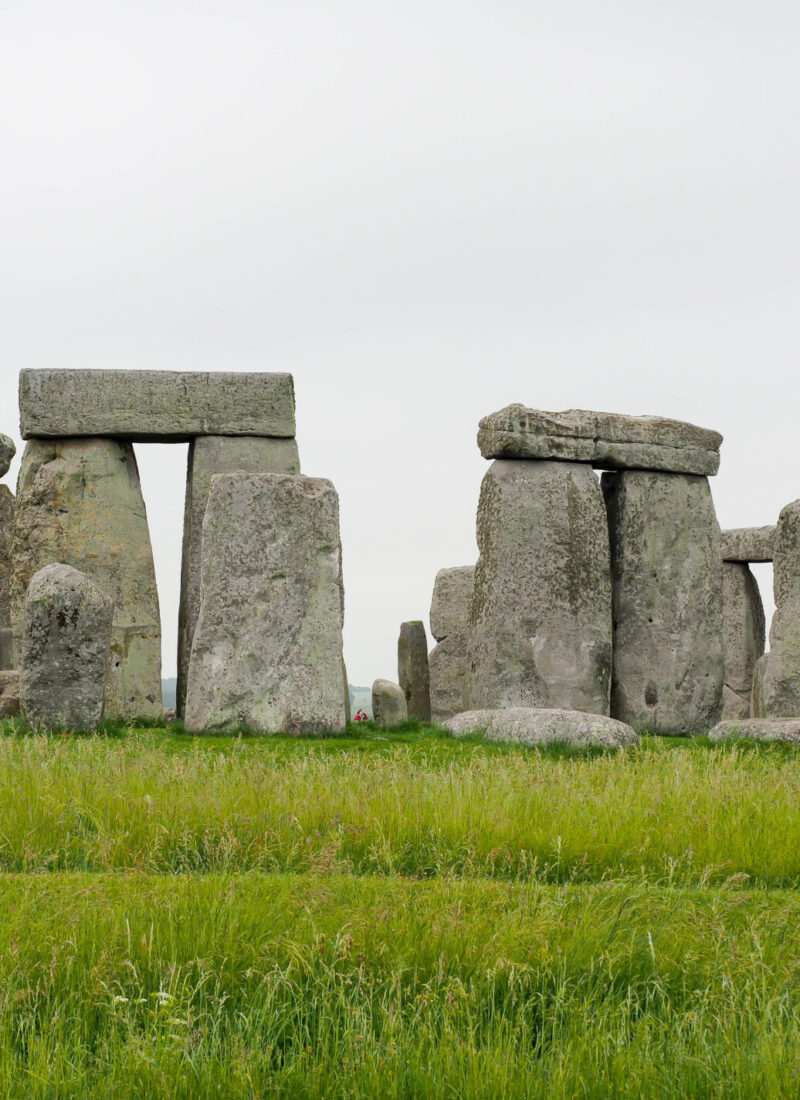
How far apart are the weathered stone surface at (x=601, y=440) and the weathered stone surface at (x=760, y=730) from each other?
376 centimetres

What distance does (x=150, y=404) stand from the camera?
16141 millimetres

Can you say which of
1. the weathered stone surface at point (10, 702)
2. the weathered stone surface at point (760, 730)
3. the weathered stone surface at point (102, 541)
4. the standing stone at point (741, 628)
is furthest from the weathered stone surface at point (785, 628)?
the weathered stone surface at point (10, 702)

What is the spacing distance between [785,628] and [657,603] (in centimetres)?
184

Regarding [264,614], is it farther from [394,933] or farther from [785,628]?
[394,933]

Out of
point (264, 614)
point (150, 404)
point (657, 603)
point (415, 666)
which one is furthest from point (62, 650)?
point (415, 666)

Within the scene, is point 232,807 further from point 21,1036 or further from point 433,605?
point 433,605

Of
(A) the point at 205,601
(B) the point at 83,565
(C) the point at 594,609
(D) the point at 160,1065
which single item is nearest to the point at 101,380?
(B) the point at 83,565

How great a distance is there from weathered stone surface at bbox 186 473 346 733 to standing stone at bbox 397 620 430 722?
6.88 m

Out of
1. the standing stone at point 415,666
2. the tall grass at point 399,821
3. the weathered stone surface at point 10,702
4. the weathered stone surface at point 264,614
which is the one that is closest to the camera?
the tall grass at point 399,821

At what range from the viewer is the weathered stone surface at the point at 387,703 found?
53.9ft

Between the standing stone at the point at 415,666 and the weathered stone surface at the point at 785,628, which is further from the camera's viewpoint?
the standing stone at the point at 415,666

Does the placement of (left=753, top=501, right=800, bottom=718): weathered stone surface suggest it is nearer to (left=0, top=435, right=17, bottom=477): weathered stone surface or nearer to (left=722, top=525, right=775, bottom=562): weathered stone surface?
(left=722, top=525, right=775, bottom=562): weathered stone surface

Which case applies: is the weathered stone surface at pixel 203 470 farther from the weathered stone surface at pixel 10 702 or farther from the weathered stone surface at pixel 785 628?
the weathered stone surface at pixel 785 628

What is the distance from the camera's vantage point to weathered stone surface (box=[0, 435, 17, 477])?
68.5 ft
